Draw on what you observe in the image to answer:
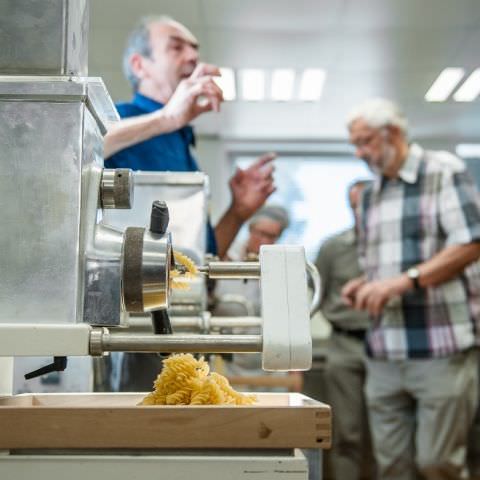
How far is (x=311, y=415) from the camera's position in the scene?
560mm

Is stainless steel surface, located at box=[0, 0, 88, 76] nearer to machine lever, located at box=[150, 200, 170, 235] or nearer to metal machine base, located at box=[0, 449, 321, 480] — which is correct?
machine lever, located at box=[150, 200, 170, 235]

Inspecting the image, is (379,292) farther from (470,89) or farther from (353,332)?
(470,89)

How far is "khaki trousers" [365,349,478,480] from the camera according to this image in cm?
198

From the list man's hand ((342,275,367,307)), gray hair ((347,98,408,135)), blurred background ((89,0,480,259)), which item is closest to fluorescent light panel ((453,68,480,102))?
blurred background ((89,0,480,259))

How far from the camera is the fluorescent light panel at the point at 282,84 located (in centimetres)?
342

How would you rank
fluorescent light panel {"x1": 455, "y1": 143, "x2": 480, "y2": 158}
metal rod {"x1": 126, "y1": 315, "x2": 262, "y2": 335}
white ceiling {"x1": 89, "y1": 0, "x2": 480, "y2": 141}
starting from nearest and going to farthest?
1. metal rod {"x1": 126, "y1": 315, "x2": 262, "y2": 335}
2. white ceiling {"x1": 89, "y1": 0, "x2": 480, "y2": 141}
3. fluorescent light panel {"x1": 455, "y1": 143, "x2": 480, "y2": 158}

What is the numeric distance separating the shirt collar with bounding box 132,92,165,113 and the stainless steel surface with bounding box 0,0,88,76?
1.93 ft

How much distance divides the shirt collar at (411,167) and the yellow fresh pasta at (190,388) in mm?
1519

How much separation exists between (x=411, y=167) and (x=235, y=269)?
4.95 feet

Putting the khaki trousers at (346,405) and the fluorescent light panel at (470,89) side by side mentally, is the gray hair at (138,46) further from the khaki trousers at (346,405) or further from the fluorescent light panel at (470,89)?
the fluorescent light panel at (470,89)

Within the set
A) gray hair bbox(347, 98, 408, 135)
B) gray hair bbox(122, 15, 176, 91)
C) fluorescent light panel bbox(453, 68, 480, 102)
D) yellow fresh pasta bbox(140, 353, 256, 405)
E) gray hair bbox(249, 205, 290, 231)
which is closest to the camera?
yellow fresh pasta bbox(140, 353, 256, 405)

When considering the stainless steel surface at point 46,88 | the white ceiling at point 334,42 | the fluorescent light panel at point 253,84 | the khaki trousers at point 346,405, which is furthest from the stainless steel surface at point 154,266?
the fluorescent light panel at point 253,84

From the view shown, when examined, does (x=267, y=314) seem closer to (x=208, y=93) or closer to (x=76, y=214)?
(x=76, y=214)

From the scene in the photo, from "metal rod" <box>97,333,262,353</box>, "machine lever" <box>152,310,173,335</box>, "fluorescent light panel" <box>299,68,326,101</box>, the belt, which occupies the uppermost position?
"fluorescent light panel" <box>299,68,326,101</box>
